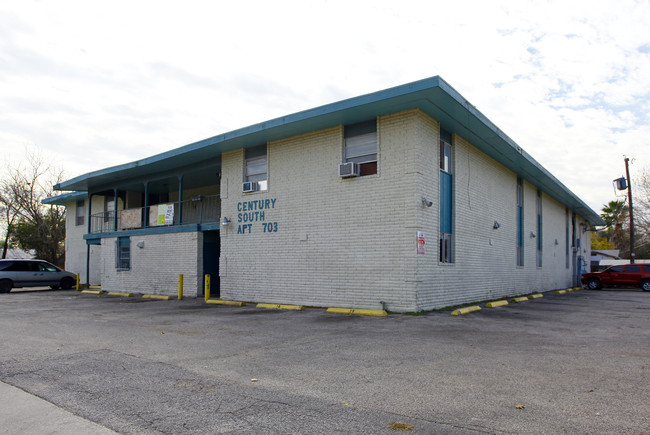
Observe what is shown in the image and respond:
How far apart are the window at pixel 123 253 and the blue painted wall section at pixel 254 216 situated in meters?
7.96

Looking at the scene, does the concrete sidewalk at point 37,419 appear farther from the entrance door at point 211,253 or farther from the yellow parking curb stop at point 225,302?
the entrance door at point 211,253

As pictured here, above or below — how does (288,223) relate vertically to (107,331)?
above

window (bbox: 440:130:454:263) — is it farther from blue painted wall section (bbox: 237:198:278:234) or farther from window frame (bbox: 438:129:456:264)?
blue painted wall section (bbox: 237:198:278:234)

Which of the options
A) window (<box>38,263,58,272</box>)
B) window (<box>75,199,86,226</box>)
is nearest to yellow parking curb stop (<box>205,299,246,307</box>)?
window (<box>38,263,58,272</box>)

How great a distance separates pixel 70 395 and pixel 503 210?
16.7 m

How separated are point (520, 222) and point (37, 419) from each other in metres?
19.7

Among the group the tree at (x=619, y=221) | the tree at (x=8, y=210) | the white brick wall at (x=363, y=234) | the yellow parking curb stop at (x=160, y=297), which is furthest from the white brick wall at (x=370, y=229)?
the tree at (x=619, y=221)

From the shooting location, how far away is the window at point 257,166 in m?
16.3

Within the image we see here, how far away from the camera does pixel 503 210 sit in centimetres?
1869

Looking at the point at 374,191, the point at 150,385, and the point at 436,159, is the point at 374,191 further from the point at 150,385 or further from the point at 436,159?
the point at 150,385

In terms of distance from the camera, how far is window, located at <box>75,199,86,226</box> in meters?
30.0

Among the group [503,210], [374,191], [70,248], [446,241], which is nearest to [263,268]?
[374,191]

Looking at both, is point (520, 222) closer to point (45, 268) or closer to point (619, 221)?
point (45, 268)

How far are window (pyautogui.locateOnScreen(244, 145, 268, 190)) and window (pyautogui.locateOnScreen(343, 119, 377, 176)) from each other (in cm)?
348
